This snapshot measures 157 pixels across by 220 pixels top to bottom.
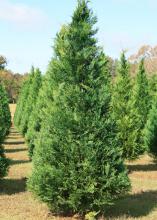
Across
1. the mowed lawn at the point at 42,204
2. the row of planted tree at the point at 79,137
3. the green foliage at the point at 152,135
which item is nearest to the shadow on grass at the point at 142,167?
the green foliage at the point at 152,135

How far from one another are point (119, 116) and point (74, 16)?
1004 centimetres

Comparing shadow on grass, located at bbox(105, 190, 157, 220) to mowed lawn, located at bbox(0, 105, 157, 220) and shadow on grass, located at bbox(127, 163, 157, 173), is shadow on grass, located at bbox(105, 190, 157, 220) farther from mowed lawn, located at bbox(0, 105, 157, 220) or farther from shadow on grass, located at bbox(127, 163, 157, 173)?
shadow on grass, located at bbox(127, 163, 157, 173)

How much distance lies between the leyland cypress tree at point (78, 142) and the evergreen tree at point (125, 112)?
955cm

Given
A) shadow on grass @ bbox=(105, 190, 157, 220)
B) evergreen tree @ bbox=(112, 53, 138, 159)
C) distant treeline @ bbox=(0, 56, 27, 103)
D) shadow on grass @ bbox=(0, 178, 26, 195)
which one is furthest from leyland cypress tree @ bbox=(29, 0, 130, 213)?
distant treeline @ bbox=(0, 56, 27, 103)

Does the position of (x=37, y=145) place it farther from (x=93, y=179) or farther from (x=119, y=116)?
(x=119, y=116)

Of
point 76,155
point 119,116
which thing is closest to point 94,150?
point 76,155

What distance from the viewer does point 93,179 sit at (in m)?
9.43

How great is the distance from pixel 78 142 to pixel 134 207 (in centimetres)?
306

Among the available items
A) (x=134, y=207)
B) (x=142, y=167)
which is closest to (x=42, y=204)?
(x=134, y=207)

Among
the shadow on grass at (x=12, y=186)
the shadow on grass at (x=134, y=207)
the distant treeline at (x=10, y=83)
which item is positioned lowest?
the shadow on grass at (x=134, y=207)

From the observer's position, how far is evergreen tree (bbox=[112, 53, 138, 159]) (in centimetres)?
1969

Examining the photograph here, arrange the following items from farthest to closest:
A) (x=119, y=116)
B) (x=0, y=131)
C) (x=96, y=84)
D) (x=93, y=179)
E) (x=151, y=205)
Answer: (x=119, y=116)
(x=0, y=131)
(x=151, y=205)
(x=96, y=84)
(x=93, y=179)

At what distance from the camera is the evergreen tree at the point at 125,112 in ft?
64.6

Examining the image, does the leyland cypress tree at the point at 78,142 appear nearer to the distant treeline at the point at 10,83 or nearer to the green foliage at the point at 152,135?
the green foliage at the point at 152,135
